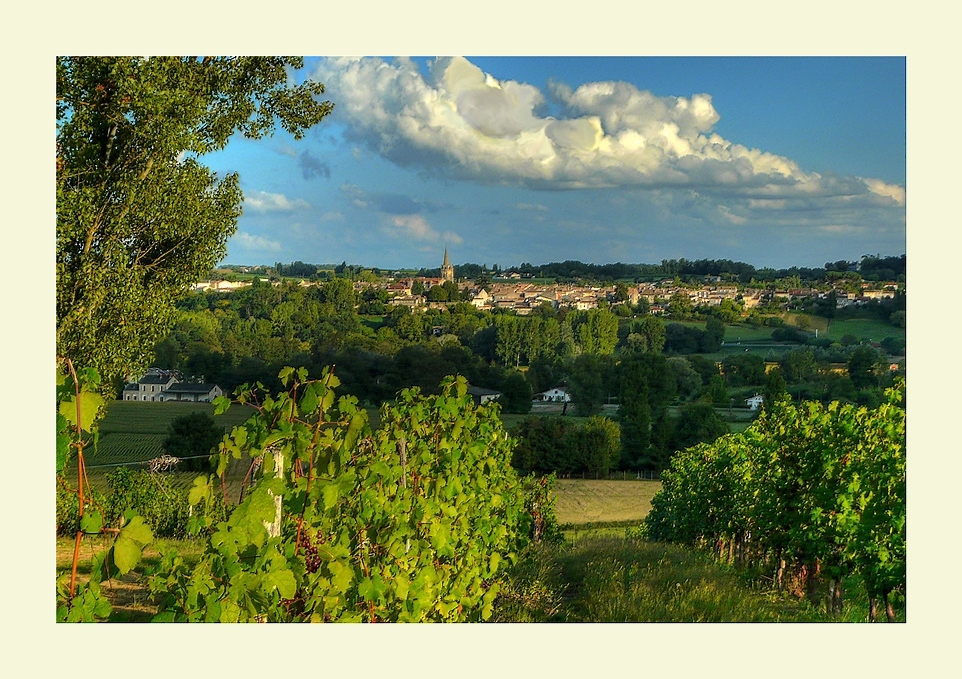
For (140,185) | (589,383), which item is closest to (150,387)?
(140,185)

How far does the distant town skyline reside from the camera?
10.0m

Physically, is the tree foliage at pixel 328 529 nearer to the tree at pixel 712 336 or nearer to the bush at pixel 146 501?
the bush at pixel 146 501

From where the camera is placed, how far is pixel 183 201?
7.02m

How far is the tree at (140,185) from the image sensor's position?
244 inches

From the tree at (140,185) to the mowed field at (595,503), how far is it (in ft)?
24.7

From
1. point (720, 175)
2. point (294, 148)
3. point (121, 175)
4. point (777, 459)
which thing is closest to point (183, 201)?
point (121, 175)

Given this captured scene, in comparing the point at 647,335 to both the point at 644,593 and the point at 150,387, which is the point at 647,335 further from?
the point at 644,593

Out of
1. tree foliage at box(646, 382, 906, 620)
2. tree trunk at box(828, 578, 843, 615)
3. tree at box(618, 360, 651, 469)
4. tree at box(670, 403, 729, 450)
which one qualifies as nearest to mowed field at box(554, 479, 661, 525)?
tree at box(618, 360, 651, 469)

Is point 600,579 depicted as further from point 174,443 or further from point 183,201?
point 174,443

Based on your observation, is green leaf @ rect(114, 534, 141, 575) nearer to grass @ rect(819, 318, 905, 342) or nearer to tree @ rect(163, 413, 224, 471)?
grass @ rect(819, 318, 905, 342)

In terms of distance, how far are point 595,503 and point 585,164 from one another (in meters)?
5.46

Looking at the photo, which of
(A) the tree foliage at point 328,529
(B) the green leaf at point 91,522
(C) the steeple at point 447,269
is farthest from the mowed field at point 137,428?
(B) the green leaf at point 91,522

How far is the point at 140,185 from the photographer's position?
657cm

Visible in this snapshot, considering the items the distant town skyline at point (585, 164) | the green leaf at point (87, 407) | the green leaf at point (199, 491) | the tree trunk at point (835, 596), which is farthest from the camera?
the distant town skyline at point (585, 164)
